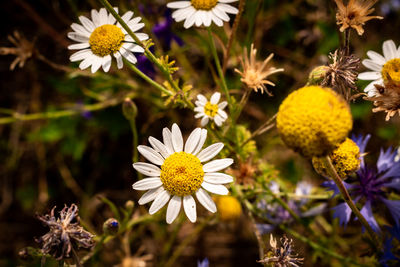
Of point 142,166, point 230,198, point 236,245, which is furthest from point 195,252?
point 142,166

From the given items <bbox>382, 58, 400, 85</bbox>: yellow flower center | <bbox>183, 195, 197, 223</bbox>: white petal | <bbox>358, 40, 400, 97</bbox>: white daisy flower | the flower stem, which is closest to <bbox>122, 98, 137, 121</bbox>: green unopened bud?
<bbox>183, 195, 197, 223</bbox>: white petal

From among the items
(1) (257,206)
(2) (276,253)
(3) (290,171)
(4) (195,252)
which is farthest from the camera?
(4) (195,252)

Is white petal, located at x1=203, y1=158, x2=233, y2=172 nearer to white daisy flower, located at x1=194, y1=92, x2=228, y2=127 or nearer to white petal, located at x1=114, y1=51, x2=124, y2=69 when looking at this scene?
white daisy flower, located at x1=194, y1=92, x2=228, y2=127

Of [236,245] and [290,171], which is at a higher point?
[290,171]

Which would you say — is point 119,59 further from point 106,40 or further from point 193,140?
point 193,140

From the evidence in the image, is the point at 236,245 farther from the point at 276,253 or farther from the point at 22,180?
the point at 22,180

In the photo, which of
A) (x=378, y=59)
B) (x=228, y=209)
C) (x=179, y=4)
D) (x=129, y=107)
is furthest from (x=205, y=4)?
(x=228, y=209)
